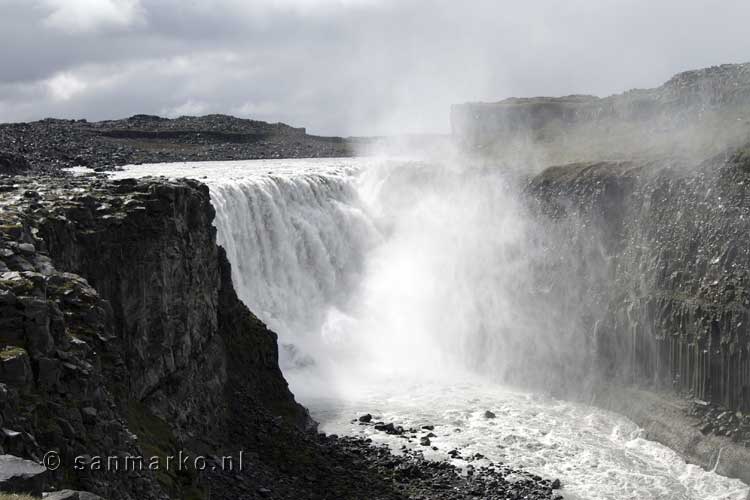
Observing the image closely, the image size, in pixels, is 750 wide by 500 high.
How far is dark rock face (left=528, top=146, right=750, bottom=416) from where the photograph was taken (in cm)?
3656

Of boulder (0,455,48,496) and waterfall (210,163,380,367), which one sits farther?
waterfall (210,163,380,367)

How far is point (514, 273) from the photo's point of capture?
50.5 metres

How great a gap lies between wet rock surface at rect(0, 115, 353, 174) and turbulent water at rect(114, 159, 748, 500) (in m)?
24.4

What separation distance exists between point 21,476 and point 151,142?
109m

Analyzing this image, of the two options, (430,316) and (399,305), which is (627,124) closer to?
(430,316)

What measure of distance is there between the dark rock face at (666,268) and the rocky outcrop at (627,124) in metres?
3.10

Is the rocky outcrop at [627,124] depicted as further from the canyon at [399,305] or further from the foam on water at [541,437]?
the foam on water at [541,437]

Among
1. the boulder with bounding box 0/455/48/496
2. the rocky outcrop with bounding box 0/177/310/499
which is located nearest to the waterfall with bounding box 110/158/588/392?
the rocky outcrop with bounding box 0/177/310/499

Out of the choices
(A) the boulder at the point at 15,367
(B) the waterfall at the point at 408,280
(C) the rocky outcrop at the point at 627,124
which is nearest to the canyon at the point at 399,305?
(A) the boulder at the point at 15,367

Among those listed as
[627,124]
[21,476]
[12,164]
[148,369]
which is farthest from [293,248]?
[21,476]

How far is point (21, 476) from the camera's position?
37.9 feet

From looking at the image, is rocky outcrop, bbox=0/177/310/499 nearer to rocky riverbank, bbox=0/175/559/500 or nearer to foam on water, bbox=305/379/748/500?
rocky riverbank, bbox=0/175/559/500

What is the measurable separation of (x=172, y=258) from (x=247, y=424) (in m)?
6.77

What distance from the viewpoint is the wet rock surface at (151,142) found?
83.1 m
